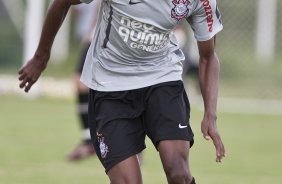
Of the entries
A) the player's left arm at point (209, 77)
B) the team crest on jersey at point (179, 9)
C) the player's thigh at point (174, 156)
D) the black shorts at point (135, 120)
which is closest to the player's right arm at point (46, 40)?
the black shorts at point (135, 120)

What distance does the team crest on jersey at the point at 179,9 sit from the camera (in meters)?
6.04

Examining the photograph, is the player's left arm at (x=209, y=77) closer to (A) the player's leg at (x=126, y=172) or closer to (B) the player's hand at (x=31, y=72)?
(A) the player's leg at (x=126, y=172)

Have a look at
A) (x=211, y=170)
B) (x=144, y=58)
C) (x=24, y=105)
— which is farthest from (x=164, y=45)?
(x=24, y=105)

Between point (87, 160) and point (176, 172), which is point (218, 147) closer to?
point (176, 172)

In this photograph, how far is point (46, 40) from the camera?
631 cm

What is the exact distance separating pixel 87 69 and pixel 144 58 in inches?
16.3

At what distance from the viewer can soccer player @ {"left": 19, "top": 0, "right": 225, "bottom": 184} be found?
5992 mm

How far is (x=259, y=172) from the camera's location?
1001 cm

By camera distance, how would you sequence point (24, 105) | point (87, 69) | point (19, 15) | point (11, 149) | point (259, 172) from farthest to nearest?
point (19, 15) → point (24, 105) → point (11, 149) → point (259, 172) → point (87, 69)

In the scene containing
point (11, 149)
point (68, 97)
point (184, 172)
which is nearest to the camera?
point (184, 172)

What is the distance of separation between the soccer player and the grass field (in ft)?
9.17

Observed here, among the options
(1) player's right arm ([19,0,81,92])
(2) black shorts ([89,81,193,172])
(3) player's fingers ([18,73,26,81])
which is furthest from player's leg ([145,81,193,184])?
(3) player's fingers ([18,73,26,81])

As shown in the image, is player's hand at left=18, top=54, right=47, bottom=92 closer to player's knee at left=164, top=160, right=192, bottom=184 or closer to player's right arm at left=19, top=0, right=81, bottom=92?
player's right arm at left=19, top=0, right=81, bottom=92

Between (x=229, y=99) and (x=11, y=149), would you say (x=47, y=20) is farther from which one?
(x=229, y=99)
